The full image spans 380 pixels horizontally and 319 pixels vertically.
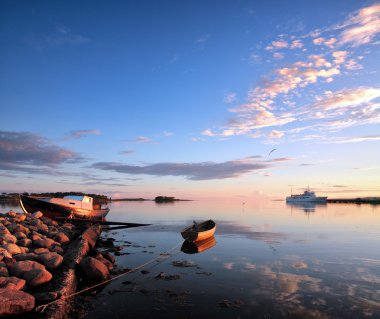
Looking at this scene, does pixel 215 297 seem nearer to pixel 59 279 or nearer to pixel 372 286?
pixel 59 279

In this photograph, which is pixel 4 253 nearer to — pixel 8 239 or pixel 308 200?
pixel 8 239

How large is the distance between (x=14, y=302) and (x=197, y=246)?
18533mm

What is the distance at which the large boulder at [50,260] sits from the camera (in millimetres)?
14195

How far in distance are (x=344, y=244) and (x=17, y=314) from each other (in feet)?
94.8

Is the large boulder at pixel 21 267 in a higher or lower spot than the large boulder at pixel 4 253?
lower

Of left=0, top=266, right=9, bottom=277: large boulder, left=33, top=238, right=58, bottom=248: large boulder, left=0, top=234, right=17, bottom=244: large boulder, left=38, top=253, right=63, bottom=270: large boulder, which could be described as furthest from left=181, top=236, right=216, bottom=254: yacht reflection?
left=0, top=266, right=9, bottom=277: large boulder

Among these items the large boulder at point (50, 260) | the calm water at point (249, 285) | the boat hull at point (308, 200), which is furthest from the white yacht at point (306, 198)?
the large boulder at point (50, 260)

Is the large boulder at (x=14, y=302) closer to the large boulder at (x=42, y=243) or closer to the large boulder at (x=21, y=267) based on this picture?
the large boulder at (x=21, y=267)

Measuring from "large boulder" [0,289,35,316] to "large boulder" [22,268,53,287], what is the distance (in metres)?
1.89

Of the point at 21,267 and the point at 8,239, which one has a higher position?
the point at 8,239

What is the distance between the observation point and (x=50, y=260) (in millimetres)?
14422

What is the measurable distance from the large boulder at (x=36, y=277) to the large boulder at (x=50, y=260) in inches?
63.5

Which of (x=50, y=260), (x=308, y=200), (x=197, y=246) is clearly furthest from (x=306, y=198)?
(x=50, y=260)

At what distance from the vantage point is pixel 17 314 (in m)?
9.84
